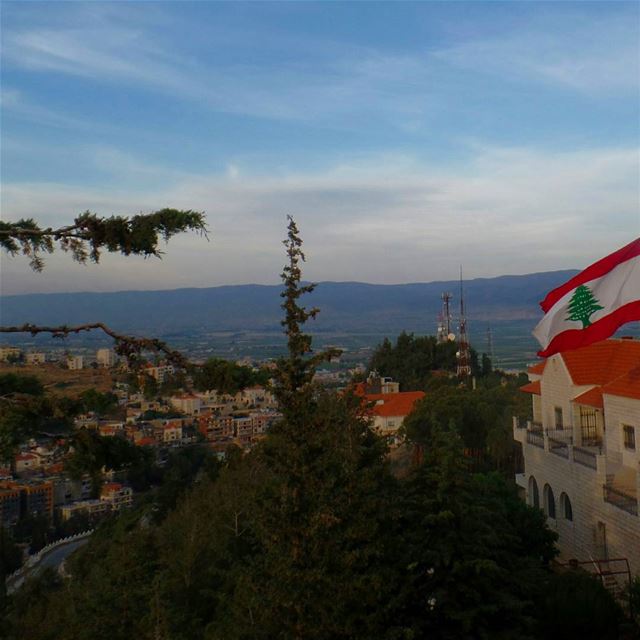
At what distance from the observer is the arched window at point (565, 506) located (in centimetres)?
1540

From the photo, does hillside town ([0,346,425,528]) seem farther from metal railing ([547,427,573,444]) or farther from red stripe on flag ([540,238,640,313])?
red stripe on flag ([540,238,640,313])

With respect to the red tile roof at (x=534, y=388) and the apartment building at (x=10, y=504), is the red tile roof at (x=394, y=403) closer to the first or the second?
the apartment building at (x=10, y=504)

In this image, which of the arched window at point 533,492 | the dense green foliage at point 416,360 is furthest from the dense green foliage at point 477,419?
the dense green foliage at point 416,360

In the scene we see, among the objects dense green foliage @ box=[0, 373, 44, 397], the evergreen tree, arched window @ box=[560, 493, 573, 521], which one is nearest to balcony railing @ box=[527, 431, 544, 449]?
arched window @ box=[560, 493, 573, 521]

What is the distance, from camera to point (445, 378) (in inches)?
1775

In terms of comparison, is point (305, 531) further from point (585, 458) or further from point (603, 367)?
point (603, 367)

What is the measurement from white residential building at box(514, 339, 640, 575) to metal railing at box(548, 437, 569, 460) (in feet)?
0.08

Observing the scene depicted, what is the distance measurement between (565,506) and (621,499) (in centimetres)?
246

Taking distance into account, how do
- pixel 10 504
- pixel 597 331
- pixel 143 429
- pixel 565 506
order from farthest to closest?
pixel 143 429 → pixel 10 504 → pixel 565 506 → pixel 597 331

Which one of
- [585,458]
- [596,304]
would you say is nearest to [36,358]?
[596,304]

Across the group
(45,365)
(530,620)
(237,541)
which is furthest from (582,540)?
(45,365)

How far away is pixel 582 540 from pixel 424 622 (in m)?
6.86

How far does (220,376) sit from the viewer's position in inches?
247

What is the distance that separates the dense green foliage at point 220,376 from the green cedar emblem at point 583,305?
500cm
